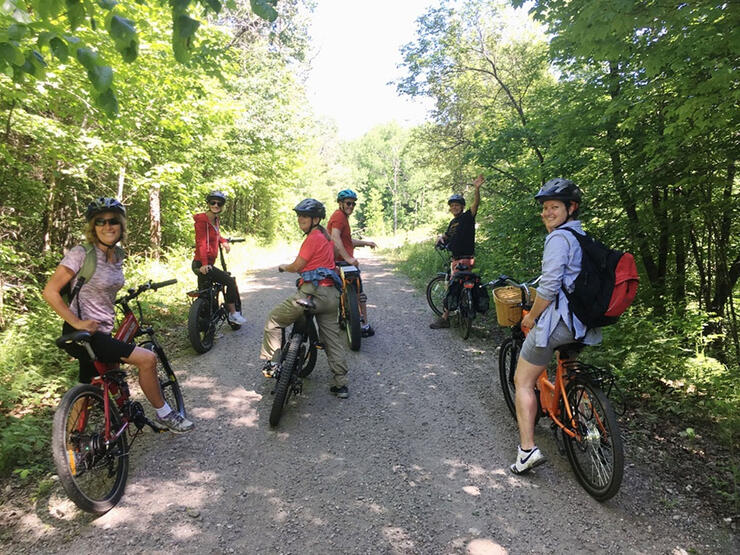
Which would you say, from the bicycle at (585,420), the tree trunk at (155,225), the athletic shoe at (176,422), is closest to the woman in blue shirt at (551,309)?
the bicycle at (585,420)

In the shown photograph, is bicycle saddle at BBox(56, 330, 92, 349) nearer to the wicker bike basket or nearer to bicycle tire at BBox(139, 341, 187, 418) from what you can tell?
bicycle tire at BBox(139, 341, 187, 418)

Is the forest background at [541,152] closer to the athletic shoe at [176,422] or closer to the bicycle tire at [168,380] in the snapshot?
the athletic shoe at [176,422]

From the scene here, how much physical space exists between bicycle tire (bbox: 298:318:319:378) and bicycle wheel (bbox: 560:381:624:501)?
8.48 feet

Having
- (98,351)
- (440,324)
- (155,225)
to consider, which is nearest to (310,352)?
(98,351)

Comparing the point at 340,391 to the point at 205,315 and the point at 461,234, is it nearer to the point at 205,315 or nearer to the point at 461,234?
the point at 205,315

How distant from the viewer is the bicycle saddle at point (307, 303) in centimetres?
414

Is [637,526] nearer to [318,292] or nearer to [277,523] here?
[277,523]

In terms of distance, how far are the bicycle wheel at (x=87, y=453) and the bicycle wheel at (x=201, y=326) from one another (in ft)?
7.77

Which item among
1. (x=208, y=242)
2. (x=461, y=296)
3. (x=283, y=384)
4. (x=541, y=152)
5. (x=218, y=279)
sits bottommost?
(x=283, y=384)

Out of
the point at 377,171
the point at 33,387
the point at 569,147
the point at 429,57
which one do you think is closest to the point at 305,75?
the point at 429,57

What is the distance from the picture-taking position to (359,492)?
313cm

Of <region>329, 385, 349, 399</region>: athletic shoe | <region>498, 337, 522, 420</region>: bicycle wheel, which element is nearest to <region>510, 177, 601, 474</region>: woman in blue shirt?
<region>498, 337, 522, 420</region>: bicycle wheel

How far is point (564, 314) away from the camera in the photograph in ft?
9.59

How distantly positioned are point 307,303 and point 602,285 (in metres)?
2.66
